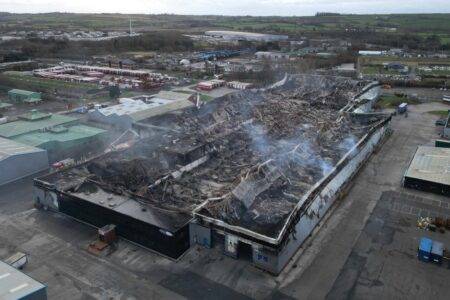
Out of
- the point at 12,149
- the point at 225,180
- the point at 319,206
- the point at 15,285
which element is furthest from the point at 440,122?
the point at 15,285

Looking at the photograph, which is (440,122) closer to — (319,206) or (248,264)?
(319,206)

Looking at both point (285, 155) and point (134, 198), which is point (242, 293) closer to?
point (134, 198)

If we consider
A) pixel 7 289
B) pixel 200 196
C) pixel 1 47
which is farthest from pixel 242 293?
pixel 1 47

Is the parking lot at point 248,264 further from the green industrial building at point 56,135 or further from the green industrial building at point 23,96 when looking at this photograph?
the green industrial building at point 23,96

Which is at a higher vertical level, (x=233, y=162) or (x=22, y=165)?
(x=233, y=162)

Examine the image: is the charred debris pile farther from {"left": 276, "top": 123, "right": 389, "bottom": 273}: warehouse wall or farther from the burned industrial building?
{"left": 276, "top": 123, "right": 389, "bottom": 273}: warehouse wall

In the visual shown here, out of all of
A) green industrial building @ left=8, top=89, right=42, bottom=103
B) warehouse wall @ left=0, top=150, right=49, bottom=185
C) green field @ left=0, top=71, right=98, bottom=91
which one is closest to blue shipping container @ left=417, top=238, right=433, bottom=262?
warehouse wall @ left=0, top=150, right=49, bottom=185

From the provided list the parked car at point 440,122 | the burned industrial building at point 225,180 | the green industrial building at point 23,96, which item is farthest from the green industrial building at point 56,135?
the parked car at point 440,122
